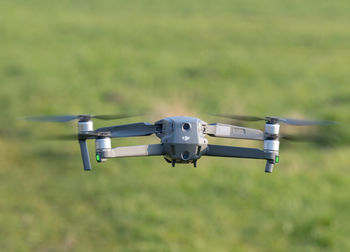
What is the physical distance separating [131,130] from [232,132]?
2.95 metres

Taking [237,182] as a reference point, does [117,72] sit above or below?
above

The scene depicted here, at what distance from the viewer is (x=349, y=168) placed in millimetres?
82062

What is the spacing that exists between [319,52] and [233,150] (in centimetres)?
9103

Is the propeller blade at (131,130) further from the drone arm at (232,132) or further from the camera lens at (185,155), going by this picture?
the drone arm at (232,132)

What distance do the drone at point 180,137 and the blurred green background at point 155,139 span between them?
41998 millimetres

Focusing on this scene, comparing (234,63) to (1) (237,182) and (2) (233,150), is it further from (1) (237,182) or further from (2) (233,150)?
(2) (233,150)

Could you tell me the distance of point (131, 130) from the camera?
1759 centimetres

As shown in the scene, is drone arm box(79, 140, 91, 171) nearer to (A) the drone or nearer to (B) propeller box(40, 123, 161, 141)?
(A) the drone

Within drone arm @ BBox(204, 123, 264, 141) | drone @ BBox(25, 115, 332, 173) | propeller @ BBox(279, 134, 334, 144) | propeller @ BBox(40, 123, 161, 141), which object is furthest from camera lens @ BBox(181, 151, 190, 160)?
propeller @ BBox(279, 134, 334, 144)

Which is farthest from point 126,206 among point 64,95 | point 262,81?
point 262,81

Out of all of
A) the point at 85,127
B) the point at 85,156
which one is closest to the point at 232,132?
the point at 85,127

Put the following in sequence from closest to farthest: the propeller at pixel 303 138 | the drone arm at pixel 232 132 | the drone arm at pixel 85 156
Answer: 1. the drone arm at pixel 232 132
2. the propeller at pixel 303 138
3. the drone arm at pixel 85 156

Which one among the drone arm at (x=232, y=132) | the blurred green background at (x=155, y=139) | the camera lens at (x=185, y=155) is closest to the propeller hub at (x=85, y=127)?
the camera lens at (x=185, y=155)

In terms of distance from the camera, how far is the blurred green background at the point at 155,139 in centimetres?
7288
